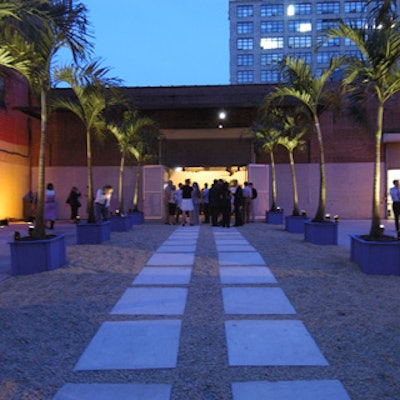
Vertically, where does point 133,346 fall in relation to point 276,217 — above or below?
below

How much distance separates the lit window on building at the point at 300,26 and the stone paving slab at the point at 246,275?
74802 mm

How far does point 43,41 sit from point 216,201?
8.50 m

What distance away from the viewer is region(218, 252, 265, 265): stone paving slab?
723 centimetres

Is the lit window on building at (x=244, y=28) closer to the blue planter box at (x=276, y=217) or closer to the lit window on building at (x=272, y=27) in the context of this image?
the lit window on building at (x=272, y=27)

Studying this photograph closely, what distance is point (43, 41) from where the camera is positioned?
6598mm

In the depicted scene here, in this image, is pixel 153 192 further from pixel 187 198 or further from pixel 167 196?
pixel 187 198

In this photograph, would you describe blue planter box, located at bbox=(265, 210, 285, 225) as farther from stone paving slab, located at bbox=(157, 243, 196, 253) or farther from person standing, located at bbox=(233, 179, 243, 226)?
stone paving slab, located at bbox=(157, 243, 196, 253)

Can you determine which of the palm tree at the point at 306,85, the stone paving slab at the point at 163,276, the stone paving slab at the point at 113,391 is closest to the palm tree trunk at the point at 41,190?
the stone paving slab at the point at 163,276

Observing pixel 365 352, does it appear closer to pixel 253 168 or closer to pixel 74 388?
pixel 74 388

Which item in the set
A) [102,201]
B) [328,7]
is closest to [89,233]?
[102,201]

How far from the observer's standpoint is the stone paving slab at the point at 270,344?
3.13 m

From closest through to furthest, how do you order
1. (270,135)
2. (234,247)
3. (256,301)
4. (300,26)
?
(256,301)
(234,247)
(270,135)
(300,26)

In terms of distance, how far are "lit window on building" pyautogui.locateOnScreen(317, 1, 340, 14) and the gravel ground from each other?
7545cm

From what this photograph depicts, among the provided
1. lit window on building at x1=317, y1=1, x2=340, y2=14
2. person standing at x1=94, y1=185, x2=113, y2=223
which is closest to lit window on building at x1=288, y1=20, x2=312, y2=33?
lit window on building at x1=317, y1=1, x2=340, y2=14
